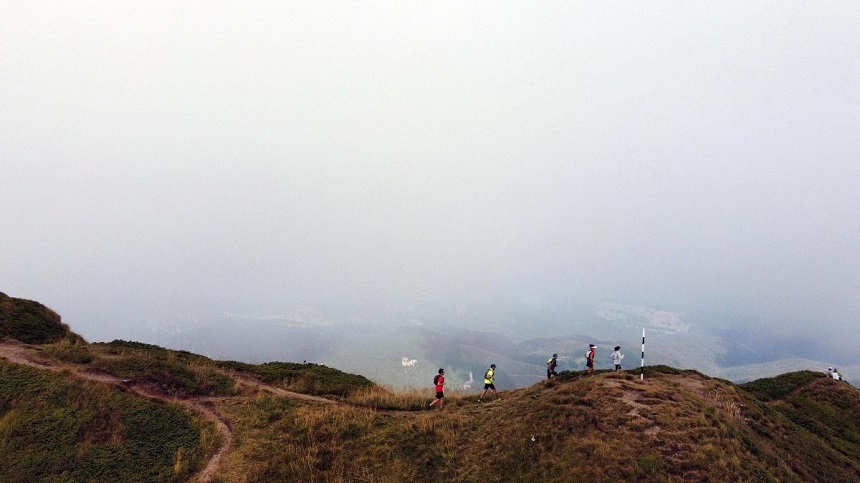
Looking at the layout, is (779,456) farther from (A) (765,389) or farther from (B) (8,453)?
(B) (8,453)

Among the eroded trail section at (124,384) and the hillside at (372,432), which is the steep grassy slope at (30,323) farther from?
the eroded trail section at (124,384)

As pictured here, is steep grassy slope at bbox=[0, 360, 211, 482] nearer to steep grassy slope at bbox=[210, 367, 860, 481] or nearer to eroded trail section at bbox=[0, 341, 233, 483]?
eroded trail section at bbox=[0, 341, 233, 483]

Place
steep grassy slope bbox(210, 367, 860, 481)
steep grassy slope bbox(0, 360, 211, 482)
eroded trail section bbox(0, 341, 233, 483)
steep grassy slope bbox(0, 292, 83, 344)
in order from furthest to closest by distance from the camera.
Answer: steep grassy slope bbox(0, 292, 83, 344), eroded trail section bbox(0, 341, 233, 483), steep grassy slope bbox(0, 360, 211, 482), steep grassy slope bbox(210, 367, 860, 481)

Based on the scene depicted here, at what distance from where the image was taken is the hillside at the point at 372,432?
730 inches

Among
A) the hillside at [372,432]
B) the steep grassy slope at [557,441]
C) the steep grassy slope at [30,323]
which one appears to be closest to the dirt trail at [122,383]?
the hillside at [372,432]

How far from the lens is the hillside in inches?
730

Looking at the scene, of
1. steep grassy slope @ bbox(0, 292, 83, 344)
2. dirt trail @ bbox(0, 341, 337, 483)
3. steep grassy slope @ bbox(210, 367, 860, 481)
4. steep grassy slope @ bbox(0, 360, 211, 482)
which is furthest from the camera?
steep grassy slope @ bbox(0, 292, 83, 344)

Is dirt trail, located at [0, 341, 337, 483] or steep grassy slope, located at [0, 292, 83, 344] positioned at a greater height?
steep grassy slope, located at [0, 292, 83, 344]

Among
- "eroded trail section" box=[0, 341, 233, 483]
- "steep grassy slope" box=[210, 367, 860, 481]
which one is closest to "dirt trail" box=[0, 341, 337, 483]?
"eroded trail section" box=[0, 341, 233, 483]

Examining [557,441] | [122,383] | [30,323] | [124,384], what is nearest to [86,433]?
[124,384]

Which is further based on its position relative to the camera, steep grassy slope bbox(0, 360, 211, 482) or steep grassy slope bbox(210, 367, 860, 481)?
steep grassy slope bbox(0, 360, 211, 482)

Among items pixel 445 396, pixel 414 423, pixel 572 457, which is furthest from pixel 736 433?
pixel 445 396

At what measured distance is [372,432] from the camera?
941 inches

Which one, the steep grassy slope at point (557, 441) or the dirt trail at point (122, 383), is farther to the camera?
the dirt trail at point (122, 383)
